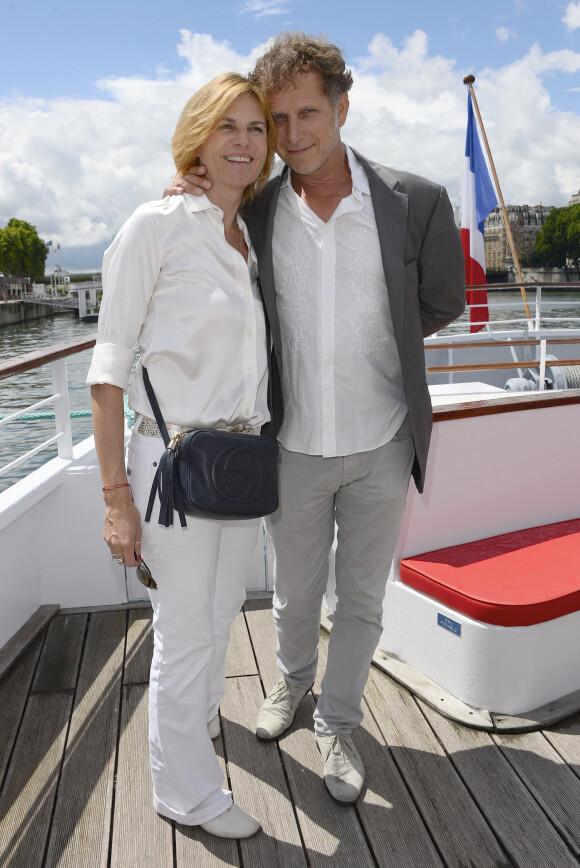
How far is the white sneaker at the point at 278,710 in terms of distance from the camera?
5.93ft

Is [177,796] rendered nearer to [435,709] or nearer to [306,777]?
[306,777]

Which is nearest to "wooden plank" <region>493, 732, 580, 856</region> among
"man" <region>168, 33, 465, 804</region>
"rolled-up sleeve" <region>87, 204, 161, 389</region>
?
"man" <region>168, 33, 465, 804</region>

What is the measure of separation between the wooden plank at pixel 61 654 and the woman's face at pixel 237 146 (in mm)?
1518

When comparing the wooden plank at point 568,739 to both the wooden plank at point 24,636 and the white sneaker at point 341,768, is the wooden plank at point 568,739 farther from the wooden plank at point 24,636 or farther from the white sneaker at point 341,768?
the wooden plank at point 24,636

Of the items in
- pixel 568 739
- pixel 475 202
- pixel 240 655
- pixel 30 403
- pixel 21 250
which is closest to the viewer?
pixel 568 739

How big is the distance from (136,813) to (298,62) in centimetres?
163

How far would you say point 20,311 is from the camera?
170 ft

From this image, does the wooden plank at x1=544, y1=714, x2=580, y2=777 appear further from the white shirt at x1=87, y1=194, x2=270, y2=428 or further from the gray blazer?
the white shirt at x1=87, y1=194, x2=270, y2=428

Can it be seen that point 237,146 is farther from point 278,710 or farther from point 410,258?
point 278,710

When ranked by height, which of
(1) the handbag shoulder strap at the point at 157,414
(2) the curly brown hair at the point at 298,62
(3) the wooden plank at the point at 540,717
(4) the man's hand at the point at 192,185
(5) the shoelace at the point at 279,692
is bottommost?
(3) the wooden plank at the point at 540,717

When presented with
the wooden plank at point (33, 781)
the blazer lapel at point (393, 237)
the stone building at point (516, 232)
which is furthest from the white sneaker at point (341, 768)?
the stone building at point (516, 232)

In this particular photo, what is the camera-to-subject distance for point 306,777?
65.9 inches

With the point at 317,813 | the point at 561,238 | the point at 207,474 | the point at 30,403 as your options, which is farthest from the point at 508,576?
the point at 561,238

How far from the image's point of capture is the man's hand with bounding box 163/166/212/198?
135 cm
